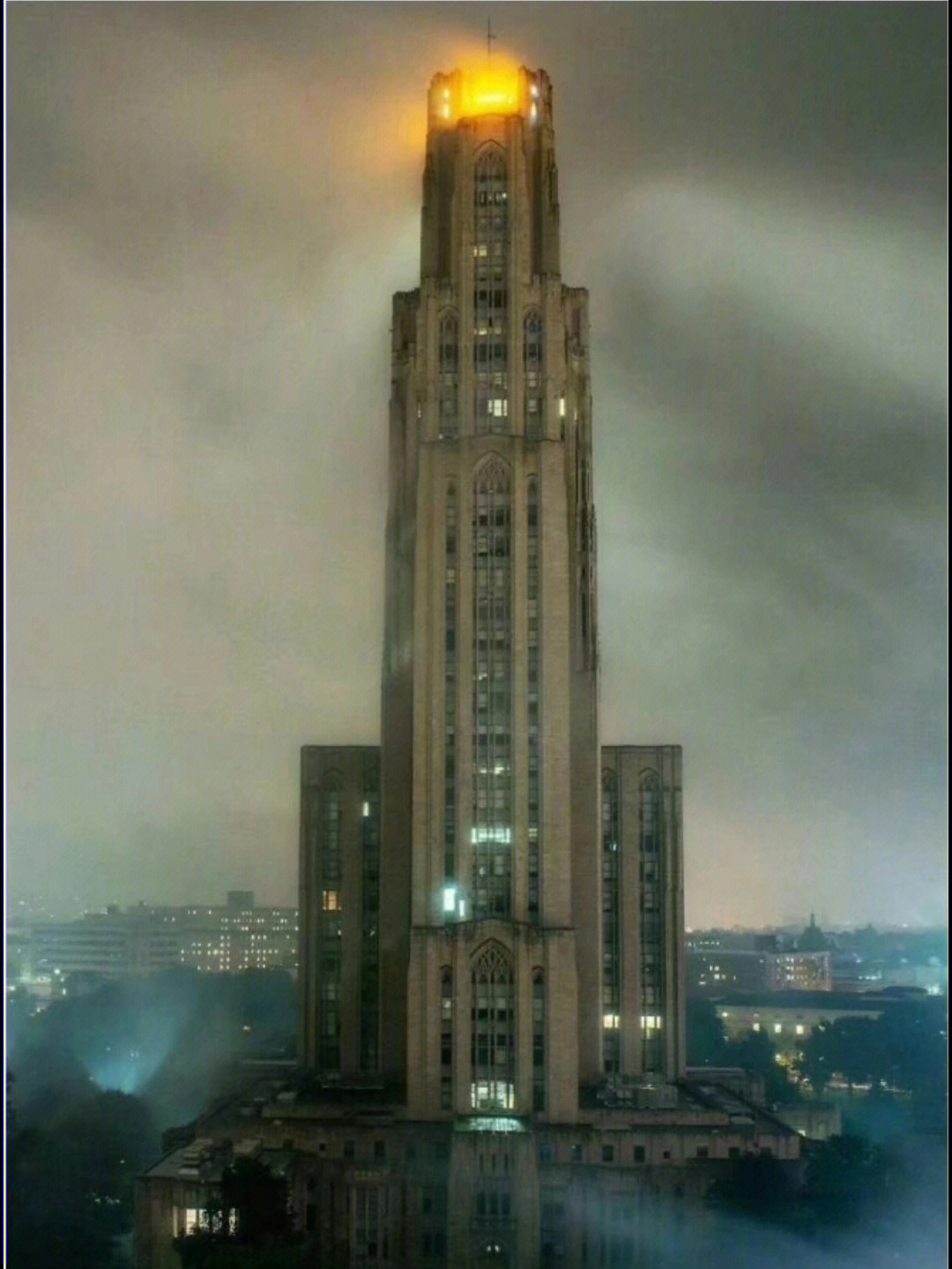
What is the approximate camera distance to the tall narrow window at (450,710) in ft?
64.1

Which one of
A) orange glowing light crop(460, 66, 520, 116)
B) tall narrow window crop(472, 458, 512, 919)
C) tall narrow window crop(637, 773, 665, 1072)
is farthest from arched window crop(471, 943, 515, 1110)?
orange glowing light crop(460, 66, 520, 116)

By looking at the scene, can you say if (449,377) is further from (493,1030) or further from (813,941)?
(813,941)

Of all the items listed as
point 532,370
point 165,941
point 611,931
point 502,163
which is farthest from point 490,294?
point 165,941

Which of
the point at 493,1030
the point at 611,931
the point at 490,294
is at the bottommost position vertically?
the point at 493,1030

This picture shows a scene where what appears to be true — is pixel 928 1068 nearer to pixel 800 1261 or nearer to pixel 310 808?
pixel 800 1261

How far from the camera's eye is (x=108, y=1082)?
23.9 m

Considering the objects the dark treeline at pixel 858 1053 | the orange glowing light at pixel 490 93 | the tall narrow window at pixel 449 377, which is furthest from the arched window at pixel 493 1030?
the orange glowing light at pixel 490 93

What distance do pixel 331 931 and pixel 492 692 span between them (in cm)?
511

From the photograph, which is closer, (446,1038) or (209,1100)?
(446,1038)

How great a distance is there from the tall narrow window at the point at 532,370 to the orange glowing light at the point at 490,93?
2.85m

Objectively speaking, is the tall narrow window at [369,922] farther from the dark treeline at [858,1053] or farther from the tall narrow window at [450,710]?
the dark treeline at [858,1053]

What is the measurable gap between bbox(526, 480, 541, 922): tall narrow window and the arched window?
0.83 m

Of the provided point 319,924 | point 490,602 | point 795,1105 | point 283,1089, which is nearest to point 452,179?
point 490,602

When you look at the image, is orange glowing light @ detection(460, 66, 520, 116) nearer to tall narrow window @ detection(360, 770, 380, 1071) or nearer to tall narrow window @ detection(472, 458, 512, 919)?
tall narrow window @ detection(472, 458, 512, 919)
